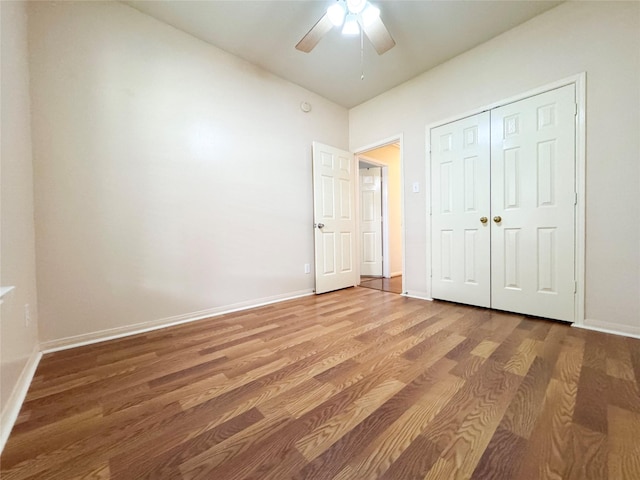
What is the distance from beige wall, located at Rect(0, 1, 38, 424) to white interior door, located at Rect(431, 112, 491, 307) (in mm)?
3248

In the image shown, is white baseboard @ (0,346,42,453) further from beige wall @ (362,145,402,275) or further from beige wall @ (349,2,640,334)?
beige wall @ (362,145,402,275)

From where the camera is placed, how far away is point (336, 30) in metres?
2.29

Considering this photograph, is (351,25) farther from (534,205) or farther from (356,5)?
(534,205)

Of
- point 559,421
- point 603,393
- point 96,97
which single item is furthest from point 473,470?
point 96,97

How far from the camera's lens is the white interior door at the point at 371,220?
4.74 meters

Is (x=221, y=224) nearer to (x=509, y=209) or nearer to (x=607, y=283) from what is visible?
(x=509, y=209)

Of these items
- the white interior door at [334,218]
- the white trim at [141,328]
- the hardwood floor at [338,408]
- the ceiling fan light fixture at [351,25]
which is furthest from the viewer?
the white interior door at [334,218]

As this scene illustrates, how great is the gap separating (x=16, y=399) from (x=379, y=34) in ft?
10.6

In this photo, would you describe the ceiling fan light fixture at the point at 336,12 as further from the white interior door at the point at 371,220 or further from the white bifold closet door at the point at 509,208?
the white interior door at the point at 371,220

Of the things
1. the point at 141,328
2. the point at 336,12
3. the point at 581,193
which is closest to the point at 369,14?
the point at 336,12

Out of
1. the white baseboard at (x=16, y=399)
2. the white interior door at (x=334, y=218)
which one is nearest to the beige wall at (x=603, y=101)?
the white interior door at (x=334, y=218)

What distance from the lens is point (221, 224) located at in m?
2.52

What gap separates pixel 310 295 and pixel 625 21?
11.8 ft

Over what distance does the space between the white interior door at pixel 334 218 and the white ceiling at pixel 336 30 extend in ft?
3.17
